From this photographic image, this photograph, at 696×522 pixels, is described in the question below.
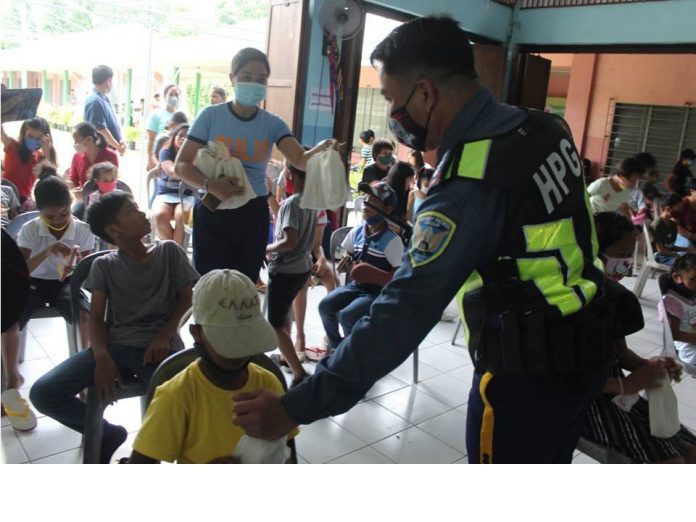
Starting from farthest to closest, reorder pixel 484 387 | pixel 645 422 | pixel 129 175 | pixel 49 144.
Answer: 1. pixel 129 175
2. pixel 49 144
3. pixel 645 422
4. pixel 484 387

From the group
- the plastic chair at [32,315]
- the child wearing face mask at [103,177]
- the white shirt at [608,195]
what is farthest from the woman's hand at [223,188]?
the white shirt at [608,195]

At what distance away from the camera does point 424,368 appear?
131 inches

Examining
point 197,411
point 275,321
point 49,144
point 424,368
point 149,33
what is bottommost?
point 424,368

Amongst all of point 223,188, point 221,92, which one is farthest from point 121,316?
point 221,92

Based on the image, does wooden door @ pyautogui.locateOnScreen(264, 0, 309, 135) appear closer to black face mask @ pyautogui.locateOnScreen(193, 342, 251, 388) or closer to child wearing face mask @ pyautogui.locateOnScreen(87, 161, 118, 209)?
child wearing face mask @ pyautogui.locateOnScreen(87, 161, 118, 209)

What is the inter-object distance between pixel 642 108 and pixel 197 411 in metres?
10.1

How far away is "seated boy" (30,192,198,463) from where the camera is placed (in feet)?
6.44

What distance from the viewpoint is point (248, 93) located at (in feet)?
8.07

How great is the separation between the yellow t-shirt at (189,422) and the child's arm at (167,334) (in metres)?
0.64

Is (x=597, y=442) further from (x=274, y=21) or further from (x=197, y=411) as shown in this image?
(x=274, y=21)

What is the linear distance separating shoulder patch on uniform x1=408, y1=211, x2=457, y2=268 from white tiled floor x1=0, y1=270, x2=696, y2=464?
147cm

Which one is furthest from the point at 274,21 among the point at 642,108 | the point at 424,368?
the point at 642,108

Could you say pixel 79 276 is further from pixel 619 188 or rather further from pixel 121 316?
pixel 619 188

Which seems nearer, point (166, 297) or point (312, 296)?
point (166, 297)
